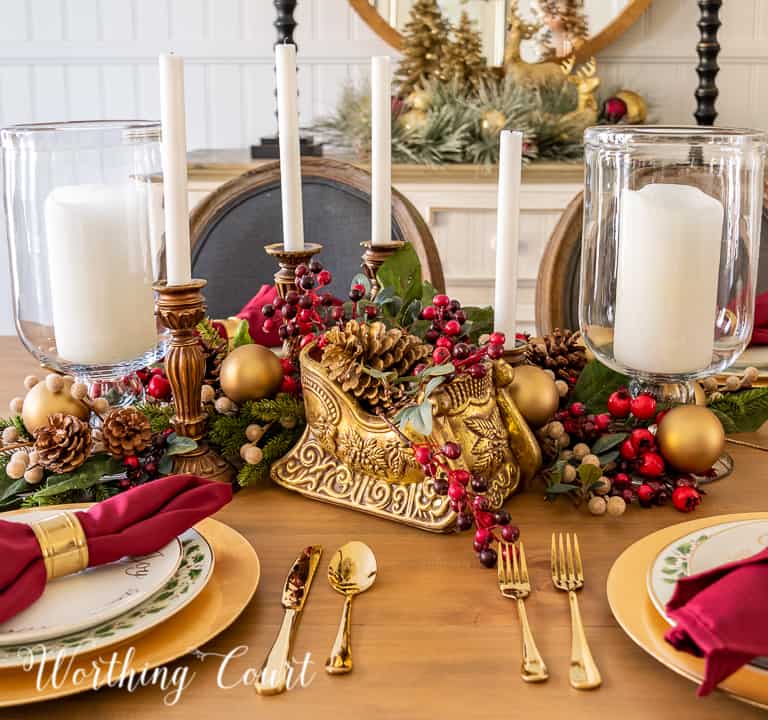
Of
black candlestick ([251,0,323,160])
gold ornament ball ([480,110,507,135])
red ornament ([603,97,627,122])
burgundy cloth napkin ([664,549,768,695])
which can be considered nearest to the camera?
burgundy cloth napkin ([664,549,768,695])

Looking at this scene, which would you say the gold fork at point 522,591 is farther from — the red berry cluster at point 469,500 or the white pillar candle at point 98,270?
the white pillar candle at point 98,270

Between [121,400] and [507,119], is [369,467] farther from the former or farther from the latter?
[507,119]

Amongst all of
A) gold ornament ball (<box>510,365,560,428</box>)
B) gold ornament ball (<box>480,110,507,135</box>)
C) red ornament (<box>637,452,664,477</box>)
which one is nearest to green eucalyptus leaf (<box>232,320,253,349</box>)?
gold ornament ball (<box>510,365,560,428</box>)

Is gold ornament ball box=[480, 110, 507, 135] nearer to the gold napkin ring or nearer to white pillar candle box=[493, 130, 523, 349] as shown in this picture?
white pillar candle box=[493, 130, 523, 349]

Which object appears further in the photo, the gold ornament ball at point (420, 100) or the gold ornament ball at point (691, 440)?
the gold ornament ball at point (420, 100)

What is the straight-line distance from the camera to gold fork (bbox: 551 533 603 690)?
0.49 m

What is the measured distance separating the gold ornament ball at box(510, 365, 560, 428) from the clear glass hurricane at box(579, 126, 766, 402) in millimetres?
Result: 71

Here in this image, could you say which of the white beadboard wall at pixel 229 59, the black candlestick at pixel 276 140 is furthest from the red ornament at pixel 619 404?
the white beadboard wall at pixel 229 59

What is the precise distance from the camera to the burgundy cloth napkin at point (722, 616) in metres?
0.42

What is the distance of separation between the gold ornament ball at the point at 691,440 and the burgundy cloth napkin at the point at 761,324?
40cm

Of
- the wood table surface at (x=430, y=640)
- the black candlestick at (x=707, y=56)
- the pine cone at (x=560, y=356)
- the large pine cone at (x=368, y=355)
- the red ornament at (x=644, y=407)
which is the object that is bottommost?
the wood table surface at (x=430, y=640)

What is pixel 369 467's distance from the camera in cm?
71

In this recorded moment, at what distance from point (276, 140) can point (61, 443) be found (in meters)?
1.85

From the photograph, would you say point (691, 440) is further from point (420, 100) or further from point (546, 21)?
point (546, 21)
